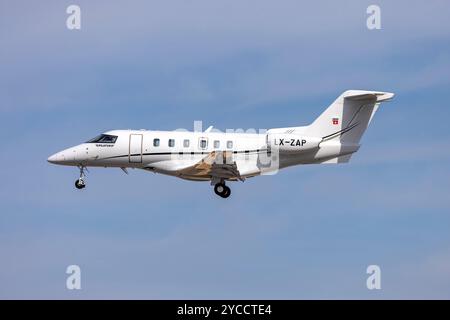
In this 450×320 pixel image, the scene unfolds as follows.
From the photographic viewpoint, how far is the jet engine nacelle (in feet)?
130

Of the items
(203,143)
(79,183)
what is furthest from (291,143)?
(79,183)

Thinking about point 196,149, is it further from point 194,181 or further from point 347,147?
point 347,147

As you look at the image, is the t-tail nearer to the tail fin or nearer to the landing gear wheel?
the tail fin

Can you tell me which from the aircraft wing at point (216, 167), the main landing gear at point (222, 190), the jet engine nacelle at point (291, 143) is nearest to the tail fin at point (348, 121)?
the jet engine nacelle at point (291, 143)

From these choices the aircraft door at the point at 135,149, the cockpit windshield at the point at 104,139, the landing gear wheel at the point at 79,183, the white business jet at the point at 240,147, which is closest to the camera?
the white business jet at the point at 240,147

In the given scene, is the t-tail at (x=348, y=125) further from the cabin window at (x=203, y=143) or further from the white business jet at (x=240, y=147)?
the cabin window at (x=203, y=143)

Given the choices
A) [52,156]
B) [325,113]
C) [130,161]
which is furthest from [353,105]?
[52,156]

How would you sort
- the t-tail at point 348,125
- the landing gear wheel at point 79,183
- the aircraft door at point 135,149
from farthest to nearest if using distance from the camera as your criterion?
1. the landing gear wheel at point 79,183
2. the t-tail at point 348,125
3. the aircraft door at point 135,149

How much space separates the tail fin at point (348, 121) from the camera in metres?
40.9

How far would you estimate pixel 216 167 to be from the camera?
39.0m

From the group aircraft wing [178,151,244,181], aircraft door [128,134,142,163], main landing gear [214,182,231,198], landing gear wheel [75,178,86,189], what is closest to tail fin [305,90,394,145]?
aircraft wing [178,151,244,181]

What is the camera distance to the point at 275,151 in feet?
131

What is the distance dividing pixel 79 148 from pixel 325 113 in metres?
11.6

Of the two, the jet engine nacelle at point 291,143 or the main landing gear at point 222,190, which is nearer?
the jet engine nacelle at point 291,143
